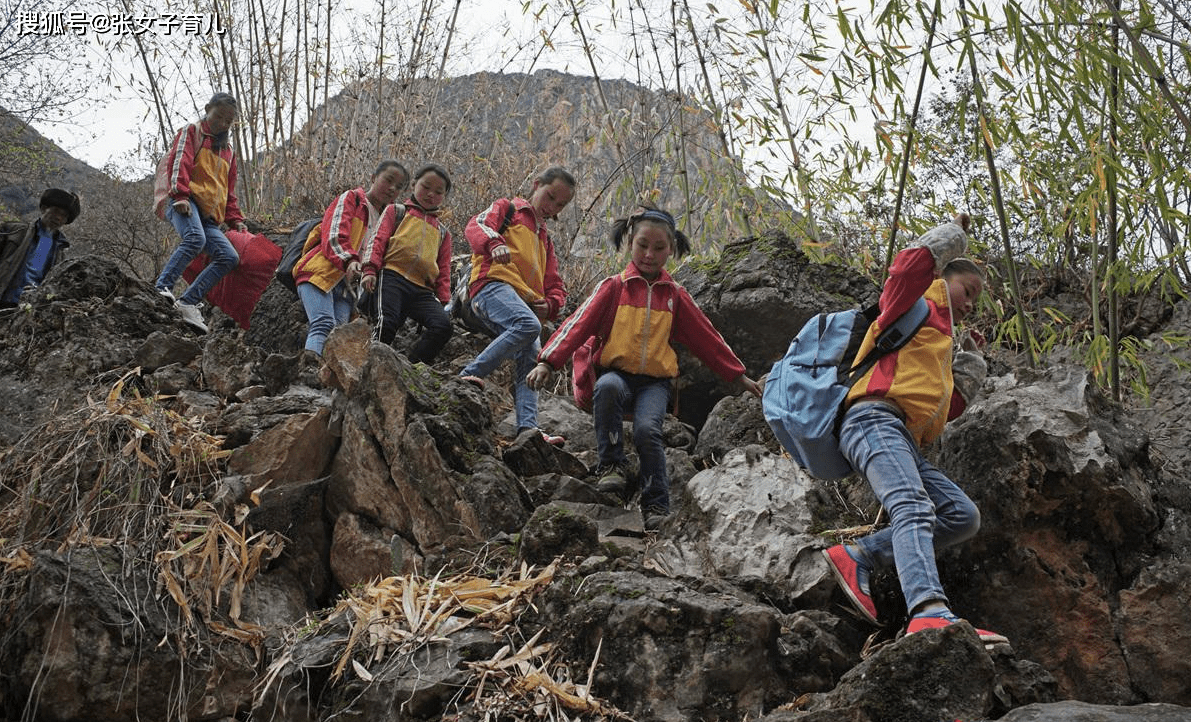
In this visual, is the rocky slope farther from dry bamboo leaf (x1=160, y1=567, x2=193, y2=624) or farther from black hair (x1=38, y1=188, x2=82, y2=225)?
black hair (x1=38, y1=188, x2=82, y2=225)

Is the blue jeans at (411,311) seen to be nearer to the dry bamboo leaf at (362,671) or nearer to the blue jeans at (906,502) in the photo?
the dry bamboo leaf at (362,671)

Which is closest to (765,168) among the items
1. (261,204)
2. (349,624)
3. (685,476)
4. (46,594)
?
(685,476)

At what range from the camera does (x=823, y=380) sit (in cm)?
383

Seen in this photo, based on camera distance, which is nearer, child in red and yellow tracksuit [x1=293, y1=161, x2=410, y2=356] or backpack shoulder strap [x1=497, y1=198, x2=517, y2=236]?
backpack shoulder strap [x1=497, y1=198, x2=517, y2=236]

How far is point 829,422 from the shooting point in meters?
3.74

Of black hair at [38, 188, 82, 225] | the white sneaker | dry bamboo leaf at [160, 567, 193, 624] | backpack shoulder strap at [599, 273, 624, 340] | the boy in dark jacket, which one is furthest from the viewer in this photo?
black hair at [38, 188, 82, 225]

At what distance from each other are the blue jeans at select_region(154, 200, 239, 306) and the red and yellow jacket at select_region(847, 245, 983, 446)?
192 inches

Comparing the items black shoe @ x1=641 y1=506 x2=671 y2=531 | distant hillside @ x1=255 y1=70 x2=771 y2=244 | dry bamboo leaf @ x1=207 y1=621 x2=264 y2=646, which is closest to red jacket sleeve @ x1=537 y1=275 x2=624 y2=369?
black shoe @ x1=641 y1=506 x2=671 y2=531

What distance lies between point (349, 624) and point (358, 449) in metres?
1.23

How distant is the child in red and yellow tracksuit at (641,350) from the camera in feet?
15.7

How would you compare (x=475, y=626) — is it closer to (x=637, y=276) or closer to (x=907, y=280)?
(x=907, y=280)

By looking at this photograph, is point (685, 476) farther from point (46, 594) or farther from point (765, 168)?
point (46, 594)

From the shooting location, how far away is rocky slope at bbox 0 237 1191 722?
3.25 m

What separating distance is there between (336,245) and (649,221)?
2.15 metres
